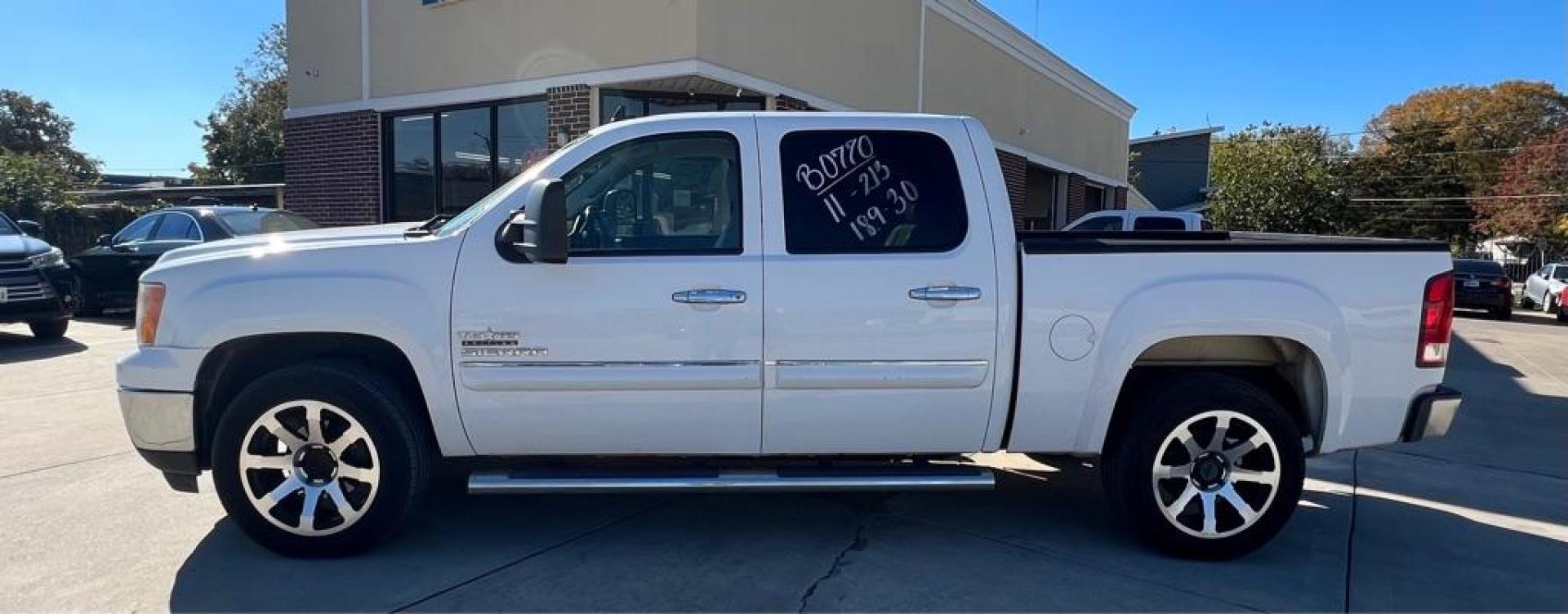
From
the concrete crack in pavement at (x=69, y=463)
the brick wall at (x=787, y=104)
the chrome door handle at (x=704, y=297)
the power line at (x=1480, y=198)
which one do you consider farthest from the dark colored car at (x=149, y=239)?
the power line at (x=1480, y=198)

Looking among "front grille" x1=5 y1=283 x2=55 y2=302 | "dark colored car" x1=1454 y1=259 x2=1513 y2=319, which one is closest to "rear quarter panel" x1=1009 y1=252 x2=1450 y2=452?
"front grille" x1=5 y1=283 x2=55 y2=302

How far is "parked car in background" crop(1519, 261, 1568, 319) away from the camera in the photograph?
2228 cm

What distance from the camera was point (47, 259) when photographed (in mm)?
10406

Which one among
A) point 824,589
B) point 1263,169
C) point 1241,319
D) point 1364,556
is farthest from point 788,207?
point 1263,169

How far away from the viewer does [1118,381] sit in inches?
151

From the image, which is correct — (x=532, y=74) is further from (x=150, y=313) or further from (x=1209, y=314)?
(x=1209, y=314)

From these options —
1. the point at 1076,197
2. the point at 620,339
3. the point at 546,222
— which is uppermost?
the point at 1076,197

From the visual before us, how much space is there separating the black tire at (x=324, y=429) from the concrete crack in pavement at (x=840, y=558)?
1.69 metres

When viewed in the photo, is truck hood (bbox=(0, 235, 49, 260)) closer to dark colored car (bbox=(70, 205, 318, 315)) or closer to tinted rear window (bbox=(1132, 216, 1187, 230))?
dark colored car (bbox=(70, 205, 318, 315))

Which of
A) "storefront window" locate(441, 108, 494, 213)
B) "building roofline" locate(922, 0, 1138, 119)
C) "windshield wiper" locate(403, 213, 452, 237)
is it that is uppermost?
"building roofline" locate(922, 0, 1138, 119)

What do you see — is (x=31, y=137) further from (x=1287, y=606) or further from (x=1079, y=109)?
(x=1287, y=606)

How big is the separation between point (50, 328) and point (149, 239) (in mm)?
1787

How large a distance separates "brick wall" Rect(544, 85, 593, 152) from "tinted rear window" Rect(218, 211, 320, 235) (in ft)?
10.8

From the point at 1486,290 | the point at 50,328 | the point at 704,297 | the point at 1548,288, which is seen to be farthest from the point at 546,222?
the point at 1548,288
